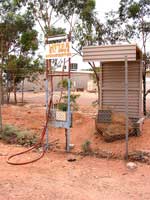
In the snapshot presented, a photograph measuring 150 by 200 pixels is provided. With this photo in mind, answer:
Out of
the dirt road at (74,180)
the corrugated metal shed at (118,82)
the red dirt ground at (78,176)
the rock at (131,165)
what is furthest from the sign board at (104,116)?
the rock at (131,165)

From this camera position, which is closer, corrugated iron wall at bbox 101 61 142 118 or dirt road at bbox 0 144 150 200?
dirt road at bbox 0 144 150 200

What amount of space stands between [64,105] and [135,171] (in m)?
2.16

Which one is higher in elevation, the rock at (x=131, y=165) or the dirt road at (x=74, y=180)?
the rock at (x=131, y=165)

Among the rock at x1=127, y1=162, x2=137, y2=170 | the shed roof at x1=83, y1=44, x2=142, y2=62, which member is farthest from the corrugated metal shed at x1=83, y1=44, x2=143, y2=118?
the rock at x1=127, y1=162, x2=137, y2=170

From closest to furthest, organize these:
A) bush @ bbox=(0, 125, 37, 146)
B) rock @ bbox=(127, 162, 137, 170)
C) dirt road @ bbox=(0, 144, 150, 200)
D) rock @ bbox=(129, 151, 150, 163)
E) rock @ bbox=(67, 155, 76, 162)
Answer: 1. dirt road @ bbox=(0, 144, 150, 200)
2. rock @ bbox=(127, 162, 137, 170)
3. rock @ bbox=(129, 151, 150, 163)
4. rock @ bbox=(67, 155, 76, 162)
5. bush @ bbox=(0, 125, 37, 146)

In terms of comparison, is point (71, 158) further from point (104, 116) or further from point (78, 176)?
point (104, 116)

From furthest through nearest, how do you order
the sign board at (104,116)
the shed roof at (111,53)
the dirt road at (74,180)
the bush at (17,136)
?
the bush at (17,136) → the sign board at (104,116) → the shed roof at (111,53) → the dirt road at (74,180)

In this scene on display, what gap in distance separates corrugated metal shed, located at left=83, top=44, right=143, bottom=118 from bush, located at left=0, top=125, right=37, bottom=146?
1767 mm

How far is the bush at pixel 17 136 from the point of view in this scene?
7969 millimetres

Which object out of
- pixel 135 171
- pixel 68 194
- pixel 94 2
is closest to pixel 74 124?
pixel 135 171

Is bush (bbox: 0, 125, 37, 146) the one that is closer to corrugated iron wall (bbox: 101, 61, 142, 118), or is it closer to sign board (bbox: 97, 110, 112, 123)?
sign board (bbox: 97, 110, 112, 123)

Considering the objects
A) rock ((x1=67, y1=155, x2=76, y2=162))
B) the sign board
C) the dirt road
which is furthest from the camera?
the sign board

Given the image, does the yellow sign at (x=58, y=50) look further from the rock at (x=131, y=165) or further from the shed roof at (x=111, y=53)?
the rock at (x=131, y=165)

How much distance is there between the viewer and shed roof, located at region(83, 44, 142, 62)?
688 centimetres
